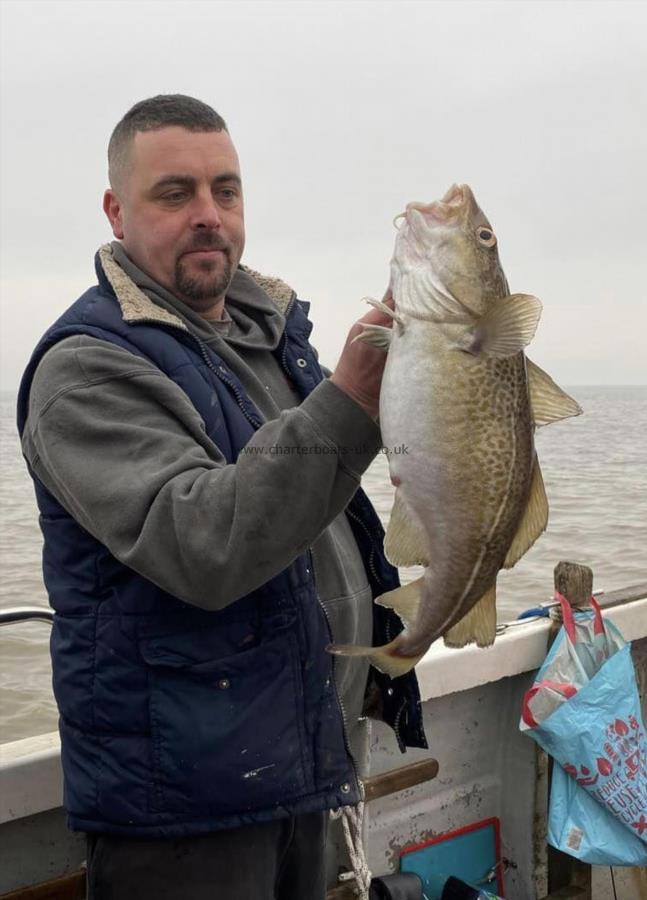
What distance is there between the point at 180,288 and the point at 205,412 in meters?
0.44

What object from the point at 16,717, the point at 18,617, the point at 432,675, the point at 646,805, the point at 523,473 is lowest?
the point at 16,717

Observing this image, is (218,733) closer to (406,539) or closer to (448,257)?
(406,539)

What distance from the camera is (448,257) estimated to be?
2.01 m

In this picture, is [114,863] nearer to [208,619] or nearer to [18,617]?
[208,619]

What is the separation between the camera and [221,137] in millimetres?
2422

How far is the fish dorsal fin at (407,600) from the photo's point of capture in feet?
6.73

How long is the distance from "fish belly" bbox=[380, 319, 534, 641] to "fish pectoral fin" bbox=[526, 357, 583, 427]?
0.05m

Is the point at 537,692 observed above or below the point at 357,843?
above

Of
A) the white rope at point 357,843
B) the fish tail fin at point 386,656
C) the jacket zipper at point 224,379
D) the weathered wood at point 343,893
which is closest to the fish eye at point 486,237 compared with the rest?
the jacket zipper at point 224,379

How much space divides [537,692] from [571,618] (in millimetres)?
415

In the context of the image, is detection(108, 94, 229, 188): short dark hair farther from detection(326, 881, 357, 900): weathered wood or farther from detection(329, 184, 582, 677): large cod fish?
detection(326, 881, 357, 900): weathered wood

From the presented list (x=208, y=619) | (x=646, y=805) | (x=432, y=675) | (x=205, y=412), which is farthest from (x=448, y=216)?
(x=646, y=805)

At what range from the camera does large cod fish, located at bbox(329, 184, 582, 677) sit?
6.20ft

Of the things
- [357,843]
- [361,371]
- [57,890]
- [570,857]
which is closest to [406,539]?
[361,371]
